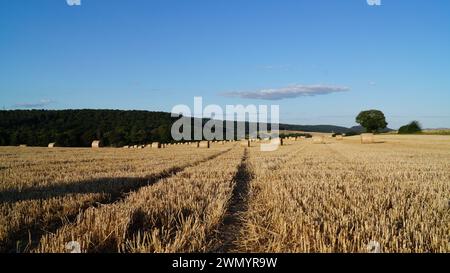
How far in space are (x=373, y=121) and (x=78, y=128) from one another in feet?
204

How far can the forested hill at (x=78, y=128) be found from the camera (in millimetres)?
61312

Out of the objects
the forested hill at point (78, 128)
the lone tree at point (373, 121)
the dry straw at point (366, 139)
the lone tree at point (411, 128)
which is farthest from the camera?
the lone tree at point (373, 121)

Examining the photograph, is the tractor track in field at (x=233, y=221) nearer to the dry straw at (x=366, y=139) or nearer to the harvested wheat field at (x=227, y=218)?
the harvested wheat field at (x=227, y=218)

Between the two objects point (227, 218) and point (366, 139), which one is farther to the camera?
point (366, 139)

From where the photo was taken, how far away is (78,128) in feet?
236

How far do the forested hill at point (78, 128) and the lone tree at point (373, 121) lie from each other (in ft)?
55.5

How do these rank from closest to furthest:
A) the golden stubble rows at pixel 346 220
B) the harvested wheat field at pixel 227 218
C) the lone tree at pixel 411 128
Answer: the golden stubble rows at pixel 346 220
the harvested wheat field at pixel 227 218
the lone tree at pixel 411 128

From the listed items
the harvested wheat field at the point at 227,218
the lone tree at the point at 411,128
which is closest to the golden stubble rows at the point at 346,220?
the harvested wheat field at the point at 227,218

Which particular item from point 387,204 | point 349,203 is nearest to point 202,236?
point 349,203

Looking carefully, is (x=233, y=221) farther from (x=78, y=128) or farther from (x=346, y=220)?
(x=78, y=128)

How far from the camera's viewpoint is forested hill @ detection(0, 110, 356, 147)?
61312 millimetres

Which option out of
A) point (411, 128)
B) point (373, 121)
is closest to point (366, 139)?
point (411, 128)

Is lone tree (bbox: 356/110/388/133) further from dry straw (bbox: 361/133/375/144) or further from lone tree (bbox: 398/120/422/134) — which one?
dry straw (bbox: 361/133/375/144)
